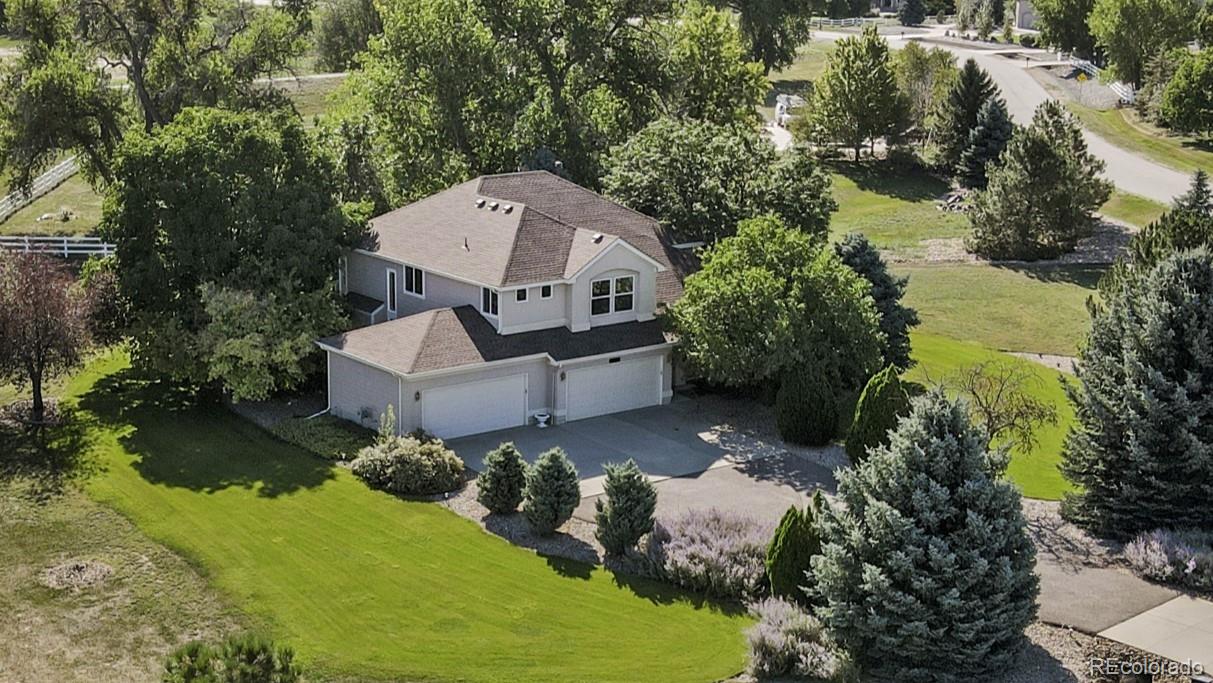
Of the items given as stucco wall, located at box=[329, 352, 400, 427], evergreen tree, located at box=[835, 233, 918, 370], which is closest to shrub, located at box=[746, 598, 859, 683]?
stucco wall, located at box=[329, 352, 400, 427]

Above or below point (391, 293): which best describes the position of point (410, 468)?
below

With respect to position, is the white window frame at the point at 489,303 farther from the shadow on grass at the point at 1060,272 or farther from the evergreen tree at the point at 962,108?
the evergreen tree at the point at 962,108

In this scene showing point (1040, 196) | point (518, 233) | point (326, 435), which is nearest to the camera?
point (326, 435)

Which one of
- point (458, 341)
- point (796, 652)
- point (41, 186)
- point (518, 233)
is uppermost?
point (518, 233)

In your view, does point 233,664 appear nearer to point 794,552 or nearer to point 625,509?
point 625,509

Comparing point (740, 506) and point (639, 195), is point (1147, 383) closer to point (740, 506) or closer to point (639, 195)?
point (740, 506)

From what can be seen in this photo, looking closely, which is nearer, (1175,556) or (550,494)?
(1175,556)

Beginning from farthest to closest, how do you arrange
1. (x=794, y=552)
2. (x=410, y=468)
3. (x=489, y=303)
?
1. (x=489, y=303)
2. (x=410, y=468)
3. (x=794, y=552)

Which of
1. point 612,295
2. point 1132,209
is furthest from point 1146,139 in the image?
point 612,295
